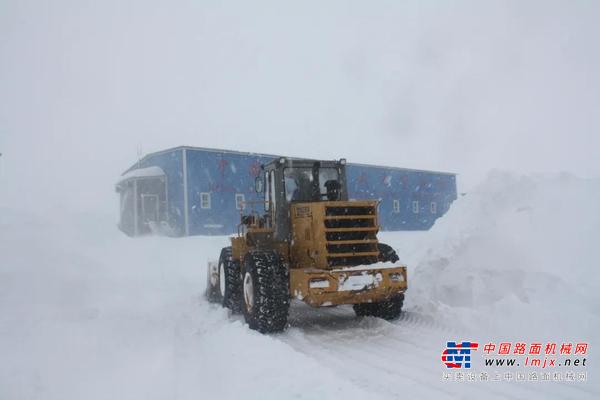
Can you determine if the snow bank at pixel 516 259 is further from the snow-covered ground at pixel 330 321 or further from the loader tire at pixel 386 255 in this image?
the loader tire at pixel 386 255

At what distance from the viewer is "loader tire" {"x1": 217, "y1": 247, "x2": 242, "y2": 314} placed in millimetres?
9250

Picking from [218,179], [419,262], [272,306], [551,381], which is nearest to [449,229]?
[419,262]

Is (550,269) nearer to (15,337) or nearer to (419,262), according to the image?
(419,262)

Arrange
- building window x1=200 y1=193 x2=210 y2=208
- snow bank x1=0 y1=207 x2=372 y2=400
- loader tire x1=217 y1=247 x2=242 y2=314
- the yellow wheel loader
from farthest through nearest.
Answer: building window x1=200 y1=193 x2=210 y2=208, loader tire x1=217 y1=247 x2=242 y2=314, the yellow wheel loader, snow bank x1=0 y1=207 x2=372 y2=400

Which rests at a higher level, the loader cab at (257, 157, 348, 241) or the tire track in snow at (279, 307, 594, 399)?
the loader cab at (257, 157, 348, 241)

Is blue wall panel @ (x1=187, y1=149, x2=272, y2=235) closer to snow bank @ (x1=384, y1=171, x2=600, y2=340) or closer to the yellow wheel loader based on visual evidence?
snow bank @ (x1=384, y1=171, x2=600, y2=340)

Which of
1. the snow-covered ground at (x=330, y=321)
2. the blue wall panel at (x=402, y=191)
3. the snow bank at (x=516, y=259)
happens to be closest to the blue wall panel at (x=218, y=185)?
the blue wall panel at (x=402, y=191)

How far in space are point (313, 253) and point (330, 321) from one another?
1.67 m

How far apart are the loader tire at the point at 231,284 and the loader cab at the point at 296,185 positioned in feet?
4.56

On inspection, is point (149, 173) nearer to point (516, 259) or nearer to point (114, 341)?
point (114, 341)

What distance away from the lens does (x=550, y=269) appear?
7.68 m

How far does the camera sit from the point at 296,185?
28.2ft

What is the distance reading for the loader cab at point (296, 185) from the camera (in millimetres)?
8445

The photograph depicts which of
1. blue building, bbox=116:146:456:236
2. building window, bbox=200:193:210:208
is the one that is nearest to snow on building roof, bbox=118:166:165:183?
blue building, bbox=116:146:456:236
